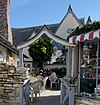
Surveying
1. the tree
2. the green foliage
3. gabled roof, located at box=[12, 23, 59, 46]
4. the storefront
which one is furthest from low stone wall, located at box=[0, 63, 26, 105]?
gabled roof, located at box=[12, 23, 59, 46]

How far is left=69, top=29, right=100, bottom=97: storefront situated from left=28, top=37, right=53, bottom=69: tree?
56.4ft

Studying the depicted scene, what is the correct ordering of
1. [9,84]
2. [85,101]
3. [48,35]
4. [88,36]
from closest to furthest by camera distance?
1. [85,101]
2. [88,36]
3. [9,84]
4. [48,35]

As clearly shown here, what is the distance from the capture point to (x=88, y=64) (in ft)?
34.3

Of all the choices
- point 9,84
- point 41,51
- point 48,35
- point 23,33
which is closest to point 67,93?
point 9,84

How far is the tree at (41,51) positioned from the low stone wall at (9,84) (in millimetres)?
16841

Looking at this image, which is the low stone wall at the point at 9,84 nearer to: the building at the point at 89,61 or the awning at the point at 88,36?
the building at the point at 89,61

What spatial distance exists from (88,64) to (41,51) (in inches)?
698

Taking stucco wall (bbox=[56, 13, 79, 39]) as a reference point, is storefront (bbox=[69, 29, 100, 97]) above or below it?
below

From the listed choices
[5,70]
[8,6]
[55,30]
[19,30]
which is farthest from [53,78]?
[19,30]

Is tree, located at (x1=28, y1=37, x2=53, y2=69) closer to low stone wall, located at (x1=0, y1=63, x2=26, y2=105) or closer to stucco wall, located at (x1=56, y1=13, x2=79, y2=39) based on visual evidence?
stucco wall, located at (x1=56, y1=13, x2=79, y2=39)

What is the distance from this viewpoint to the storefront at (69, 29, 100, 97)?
32.1 ft

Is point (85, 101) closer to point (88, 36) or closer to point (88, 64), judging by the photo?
point (88, 64)

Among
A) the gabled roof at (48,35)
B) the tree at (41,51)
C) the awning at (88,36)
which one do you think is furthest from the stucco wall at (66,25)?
the awning at (88,36)

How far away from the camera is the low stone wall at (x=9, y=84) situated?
1088 centimetres
